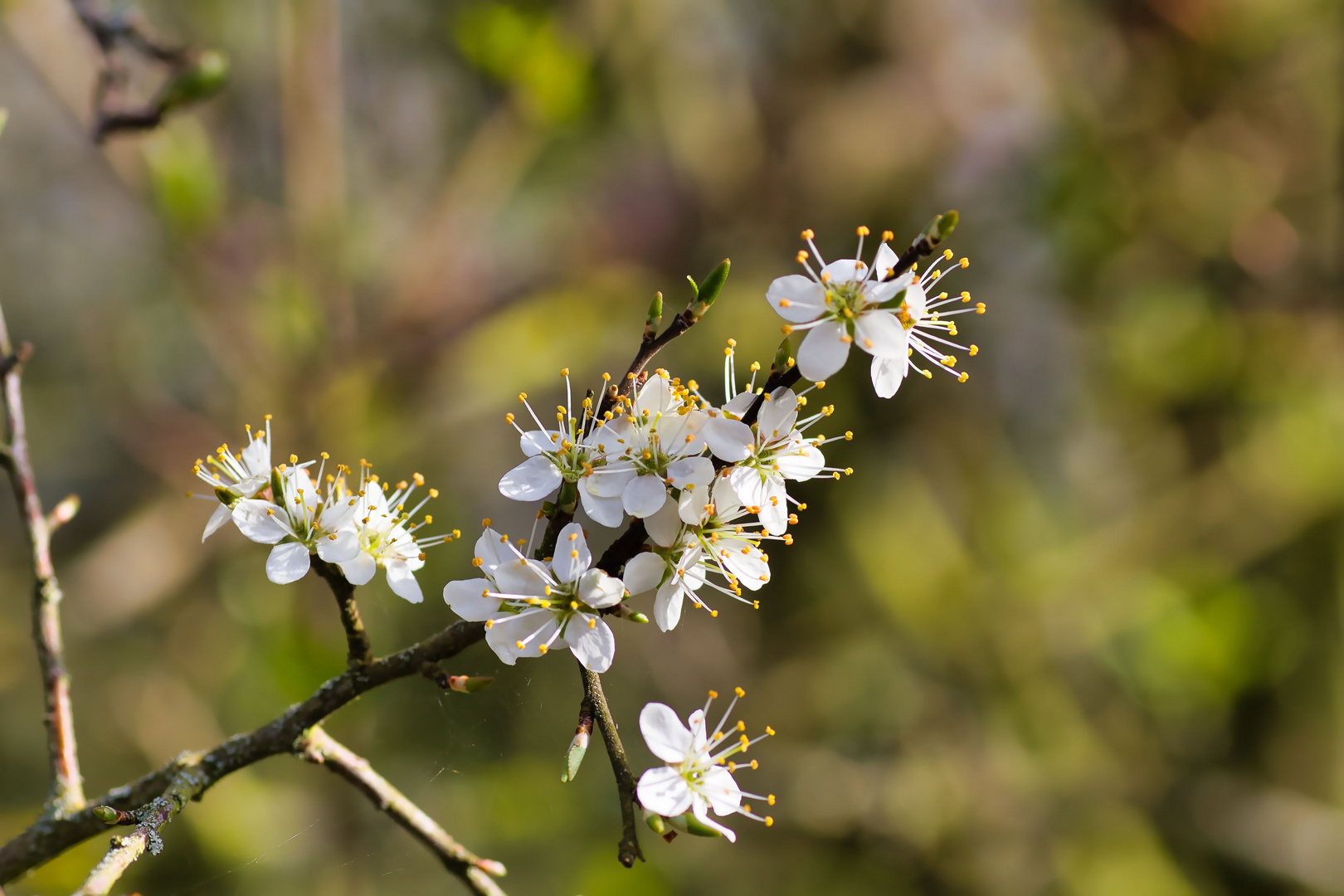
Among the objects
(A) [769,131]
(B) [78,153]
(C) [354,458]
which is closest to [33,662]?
(C) [354,458]

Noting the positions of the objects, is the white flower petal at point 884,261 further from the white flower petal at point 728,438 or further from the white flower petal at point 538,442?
the white flower petal at point 538,442

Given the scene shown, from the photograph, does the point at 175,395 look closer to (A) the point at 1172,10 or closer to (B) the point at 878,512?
(B) the point at 878,512

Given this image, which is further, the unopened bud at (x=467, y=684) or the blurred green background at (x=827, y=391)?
the blurred green background at (x=827, y=391)

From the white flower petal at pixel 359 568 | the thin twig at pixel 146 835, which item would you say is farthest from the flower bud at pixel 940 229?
the thin twig at pixel 146 835

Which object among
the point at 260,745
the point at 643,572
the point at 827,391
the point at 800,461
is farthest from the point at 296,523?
the point at 827,391

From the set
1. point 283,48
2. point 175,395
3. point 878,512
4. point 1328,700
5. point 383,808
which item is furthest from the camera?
point 175,395

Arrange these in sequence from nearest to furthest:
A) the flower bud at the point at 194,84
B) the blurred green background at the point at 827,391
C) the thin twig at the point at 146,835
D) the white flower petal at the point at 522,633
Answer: the thin twig at the point at 146,835, the white flower petal at the point at 522,633, the flower bud at the point at 194,84, the blurred green background at the point at 827,391
